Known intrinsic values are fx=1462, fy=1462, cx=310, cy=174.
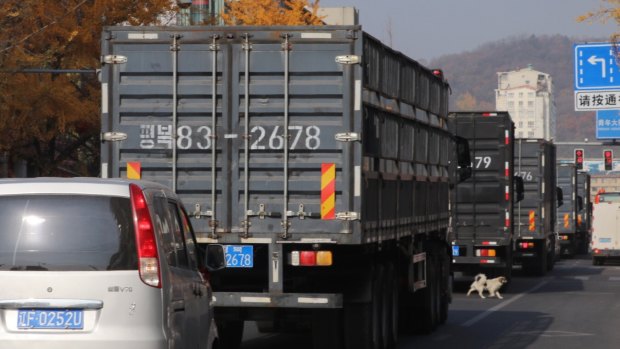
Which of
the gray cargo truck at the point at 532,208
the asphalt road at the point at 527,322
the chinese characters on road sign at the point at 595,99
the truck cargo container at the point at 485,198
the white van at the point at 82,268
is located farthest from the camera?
the chinese characters on road sign at the point at 595,99

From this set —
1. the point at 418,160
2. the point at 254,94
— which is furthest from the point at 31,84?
the point at 254,94

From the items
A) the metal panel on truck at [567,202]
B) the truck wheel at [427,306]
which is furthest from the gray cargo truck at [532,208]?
the truck wheel at [427,306]

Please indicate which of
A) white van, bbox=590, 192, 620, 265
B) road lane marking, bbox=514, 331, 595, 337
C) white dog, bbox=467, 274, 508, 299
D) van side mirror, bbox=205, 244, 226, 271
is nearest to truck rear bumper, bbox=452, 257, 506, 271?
white dog, bbox=467, 274, 508, 299

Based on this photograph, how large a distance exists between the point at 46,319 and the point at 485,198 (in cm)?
2248

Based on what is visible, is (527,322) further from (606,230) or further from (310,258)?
(606,230)

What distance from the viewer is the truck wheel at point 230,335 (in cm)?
1642

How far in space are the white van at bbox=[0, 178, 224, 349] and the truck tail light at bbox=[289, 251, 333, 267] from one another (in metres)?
5.00

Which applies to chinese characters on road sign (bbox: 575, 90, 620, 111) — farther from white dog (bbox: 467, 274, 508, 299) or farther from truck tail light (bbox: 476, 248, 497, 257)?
white dog (bbox: 467, 274, 508, 299)

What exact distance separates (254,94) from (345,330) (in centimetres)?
252

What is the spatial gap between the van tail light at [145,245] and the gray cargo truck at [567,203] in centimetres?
4252

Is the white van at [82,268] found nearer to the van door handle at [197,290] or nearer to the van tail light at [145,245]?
the van tail light at [145,245]

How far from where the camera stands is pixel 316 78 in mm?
13734

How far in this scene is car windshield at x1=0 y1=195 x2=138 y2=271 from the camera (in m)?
8.31

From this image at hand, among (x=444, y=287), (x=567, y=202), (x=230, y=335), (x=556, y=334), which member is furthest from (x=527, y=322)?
(x=567, y=202)
